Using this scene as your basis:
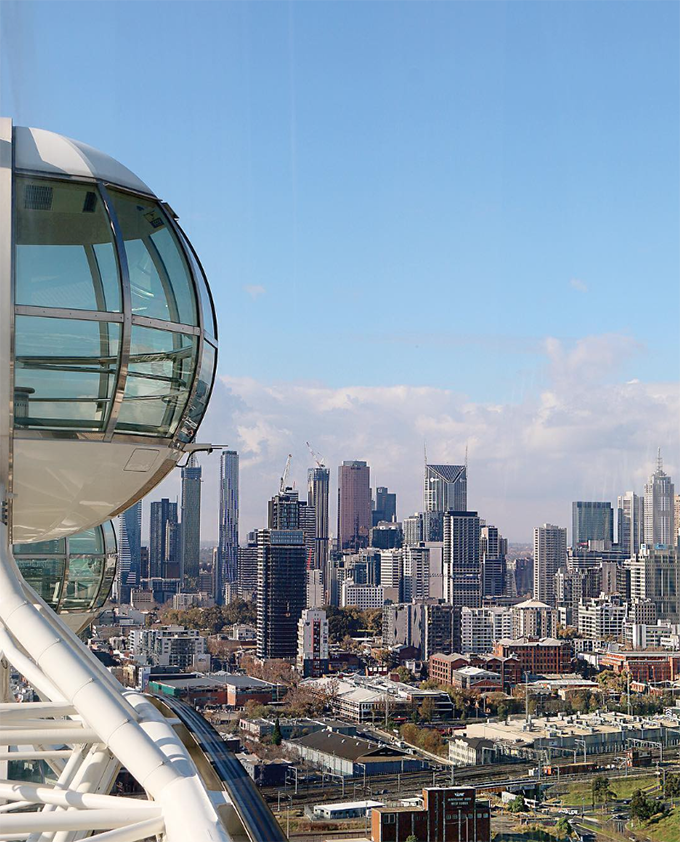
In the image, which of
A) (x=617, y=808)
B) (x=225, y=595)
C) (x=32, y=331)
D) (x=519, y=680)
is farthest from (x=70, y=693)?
(x=225, y=595)

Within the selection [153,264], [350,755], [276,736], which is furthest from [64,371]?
[276,736]

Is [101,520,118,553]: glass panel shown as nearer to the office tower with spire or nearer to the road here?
the road

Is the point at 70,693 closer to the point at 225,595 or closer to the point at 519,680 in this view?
the point at 519,680

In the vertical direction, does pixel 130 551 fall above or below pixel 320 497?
below

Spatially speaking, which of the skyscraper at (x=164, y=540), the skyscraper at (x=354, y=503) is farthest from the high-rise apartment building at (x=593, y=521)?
the skyscraper at (x=164, y=540)

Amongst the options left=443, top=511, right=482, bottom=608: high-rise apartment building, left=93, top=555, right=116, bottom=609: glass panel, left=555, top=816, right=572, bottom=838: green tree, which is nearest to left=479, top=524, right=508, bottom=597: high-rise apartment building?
left=443, top=511, right=482, bottom=608: high-rise apartment building

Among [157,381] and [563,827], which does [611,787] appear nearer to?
[563,827]
